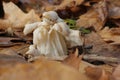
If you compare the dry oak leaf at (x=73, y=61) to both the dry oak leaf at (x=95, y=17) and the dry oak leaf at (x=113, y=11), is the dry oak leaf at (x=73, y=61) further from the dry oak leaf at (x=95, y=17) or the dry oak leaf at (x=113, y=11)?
the dry oak leaf at (x=113, y=11)

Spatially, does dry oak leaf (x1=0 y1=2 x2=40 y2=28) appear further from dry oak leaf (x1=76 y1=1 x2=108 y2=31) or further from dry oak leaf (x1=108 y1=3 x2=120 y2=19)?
dry oak leaf (x1=108 y1=3 x2=120 y2=19)

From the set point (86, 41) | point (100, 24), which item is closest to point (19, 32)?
point (86, 41)

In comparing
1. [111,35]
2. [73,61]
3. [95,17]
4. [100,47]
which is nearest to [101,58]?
[100,47]

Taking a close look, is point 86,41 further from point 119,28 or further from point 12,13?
point 12,13

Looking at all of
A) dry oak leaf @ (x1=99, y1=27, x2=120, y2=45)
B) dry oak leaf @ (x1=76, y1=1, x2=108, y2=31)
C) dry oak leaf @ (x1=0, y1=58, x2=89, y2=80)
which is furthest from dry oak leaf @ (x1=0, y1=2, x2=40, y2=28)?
dry oak leaf @ (x1=0, y1=58, x2=89, y2=80)

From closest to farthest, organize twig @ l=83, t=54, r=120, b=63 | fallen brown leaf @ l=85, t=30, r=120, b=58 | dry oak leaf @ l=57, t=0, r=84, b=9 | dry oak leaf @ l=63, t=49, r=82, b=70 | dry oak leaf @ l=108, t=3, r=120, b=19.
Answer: dry oak leaf @ l=63, t=49, r=82, b=70 < twig @ l=83, t=54, r=120, b=63 < fallen brown leaf @ l=85, t=30, r=120, b=58 < dry oak leaf @ l=108, t=3, r=120, b=19 < dry oak leaf @ l=57, t=0, r=84, b=9

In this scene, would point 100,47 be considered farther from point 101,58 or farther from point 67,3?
point 67,3
